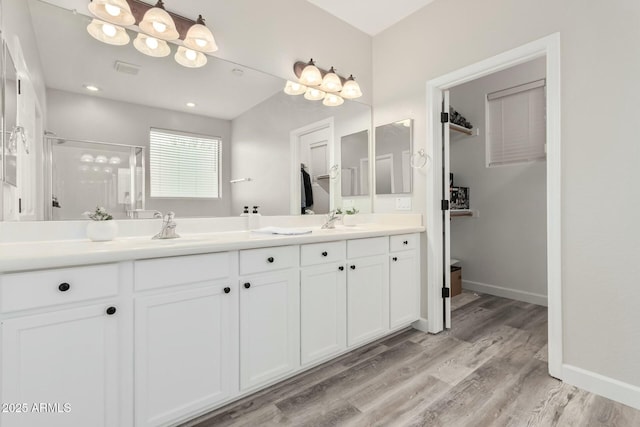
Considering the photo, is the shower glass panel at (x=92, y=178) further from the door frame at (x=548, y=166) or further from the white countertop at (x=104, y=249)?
the door frame at (x=548, y=166)

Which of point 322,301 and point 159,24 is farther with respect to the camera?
point 322,301

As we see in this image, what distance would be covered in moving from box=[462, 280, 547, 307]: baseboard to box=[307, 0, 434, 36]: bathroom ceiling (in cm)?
296

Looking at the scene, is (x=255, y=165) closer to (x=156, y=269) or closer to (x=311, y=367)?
(x=156, y=269)

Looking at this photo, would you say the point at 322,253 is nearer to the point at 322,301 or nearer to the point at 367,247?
the point at 322,301

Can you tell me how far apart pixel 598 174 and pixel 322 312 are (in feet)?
5.62

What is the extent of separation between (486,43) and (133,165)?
8.01 ft

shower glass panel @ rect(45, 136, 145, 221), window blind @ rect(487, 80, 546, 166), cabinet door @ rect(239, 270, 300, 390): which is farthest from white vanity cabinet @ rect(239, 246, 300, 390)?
window blind @ rect(487, 80, 546, 166)

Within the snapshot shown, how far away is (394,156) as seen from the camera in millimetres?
2754

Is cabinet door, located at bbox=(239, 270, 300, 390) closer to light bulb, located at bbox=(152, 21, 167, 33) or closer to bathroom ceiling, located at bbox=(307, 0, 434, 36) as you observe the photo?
light bulb, located at bbox=(152, 21, 167, 33)

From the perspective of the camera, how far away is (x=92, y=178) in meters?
1.62

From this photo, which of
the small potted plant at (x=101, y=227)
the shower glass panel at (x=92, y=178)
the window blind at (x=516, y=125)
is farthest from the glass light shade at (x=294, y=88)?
the window blind at (x=516, y=125)

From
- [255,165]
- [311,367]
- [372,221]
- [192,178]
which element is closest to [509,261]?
[372,221]

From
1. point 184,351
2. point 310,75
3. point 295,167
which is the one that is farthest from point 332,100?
point 184,351

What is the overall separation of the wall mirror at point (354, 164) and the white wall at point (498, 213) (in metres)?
1.48
